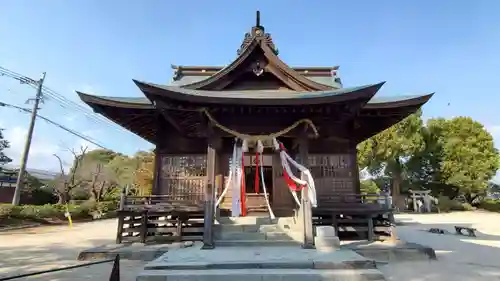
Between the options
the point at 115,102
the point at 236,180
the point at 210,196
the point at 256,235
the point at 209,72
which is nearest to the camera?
the point at 210,196

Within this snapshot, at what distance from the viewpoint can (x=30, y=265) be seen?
8086mm

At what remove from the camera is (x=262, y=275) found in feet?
19.0

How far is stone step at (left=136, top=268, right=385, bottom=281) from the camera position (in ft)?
18.7

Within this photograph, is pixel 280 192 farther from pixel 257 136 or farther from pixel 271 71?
pixel 271 71

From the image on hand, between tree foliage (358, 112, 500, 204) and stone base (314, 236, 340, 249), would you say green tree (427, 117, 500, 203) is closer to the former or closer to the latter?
tree foliage (358, 112, 500, 204)

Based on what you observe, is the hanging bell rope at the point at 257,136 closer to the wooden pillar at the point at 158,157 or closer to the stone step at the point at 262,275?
the wooden pillar at the point at 158,157

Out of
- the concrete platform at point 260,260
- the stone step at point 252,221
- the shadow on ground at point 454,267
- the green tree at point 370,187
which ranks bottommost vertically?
the shadow on ground at point 454,267

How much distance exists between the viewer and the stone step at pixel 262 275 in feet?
18.7

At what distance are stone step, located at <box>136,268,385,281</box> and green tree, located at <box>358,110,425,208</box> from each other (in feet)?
94.8

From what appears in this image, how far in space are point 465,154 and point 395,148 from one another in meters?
9.18

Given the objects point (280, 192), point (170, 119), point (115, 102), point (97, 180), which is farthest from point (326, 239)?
point (97, 180)

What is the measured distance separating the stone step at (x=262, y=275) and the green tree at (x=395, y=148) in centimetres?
2890

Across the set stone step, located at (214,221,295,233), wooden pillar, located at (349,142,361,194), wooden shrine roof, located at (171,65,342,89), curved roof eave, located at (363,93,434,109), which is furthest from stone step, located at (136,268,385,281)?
wooden shrine roof, located at (171,65,342,89)

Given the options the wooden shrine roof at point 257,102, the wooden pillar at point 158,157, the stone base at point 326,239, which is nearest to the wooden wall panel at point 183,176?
the wooden pillar at point 158,157
